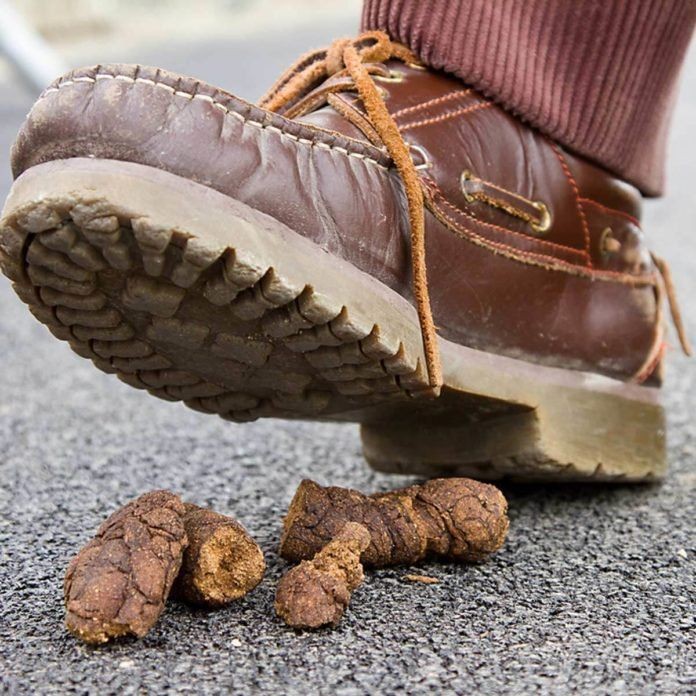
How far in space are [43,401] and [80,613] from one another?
0.83 metres

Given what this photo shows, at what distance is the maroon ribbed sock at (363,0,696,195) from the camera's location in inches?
38.0

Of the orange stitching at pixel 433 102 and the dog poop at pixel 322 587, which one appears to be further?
the orange stitching at pixel 433 102

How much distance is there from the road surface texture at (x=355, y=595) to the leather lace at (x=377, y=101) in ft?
0.56

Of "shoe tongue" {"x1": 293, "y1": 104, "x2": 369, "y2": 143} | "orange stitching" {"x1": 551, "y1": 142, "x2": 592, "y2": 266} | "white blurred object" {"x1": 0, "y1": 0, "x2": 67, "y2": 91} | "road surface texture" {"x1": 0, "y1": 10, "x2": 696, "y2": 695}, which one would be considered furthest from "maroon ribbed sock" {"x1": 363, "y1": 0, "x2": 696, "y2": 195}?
"white blurred object" {"x1": 0, "y1": 0, "x2": 67, "y2": 91}

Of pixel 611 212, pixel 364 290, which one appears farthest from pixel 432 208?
pixel 611 212

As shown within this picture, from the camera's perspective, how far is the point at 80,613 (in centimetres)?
67

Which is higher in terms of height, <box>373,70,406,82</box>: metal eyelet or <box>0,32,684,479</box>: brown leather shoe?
<box>373,70,406,82</box>: metal eyelet

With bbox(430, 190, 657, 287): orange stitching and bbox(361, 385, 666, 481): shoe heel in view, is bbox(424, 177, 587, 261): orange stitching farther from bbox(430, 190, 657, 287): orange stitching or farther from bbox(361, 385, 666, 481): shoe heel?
bbox(361, 385, 666, 481): shoe heel

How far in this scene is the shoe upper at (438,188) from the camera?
2.43ft

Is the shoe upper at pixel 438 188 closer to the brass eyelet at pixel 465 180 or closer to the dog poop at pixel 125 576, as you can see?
the brass eyelet at pixel 465 180

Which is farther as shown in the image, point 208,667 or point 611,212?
point 611,212

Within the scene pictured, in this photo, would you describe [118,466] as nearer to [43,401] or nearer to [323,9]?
[43,401]

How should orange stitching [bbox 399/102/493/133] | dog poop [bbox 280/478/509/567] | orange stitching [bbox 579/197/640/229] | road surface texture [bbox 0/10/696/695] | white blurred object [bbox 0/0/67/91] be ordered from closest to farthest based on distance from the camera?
road surface texture [bbox 0/10/696/695] → dog poop [bbox 280/478/509/567] → orange stitching [bbox 399/102/493/133] → orange stitching [bbox 579/197/640/229] → white blurred object [bbox 0/0/67/91]

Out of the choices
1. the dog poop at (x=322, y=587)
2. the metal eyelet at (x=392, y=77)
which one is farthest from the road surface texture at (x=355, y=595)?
the metal eyelet at (x=392, y=77)
